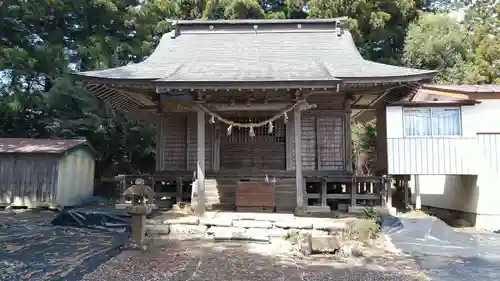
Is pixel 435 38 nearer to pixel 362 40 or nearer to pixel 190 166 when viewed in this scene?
pixel 362 40

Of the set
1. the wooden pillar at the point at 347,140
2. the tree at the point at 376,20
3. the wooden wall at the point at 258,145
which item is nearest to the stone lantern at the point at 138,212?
the wooden wall at the point at 258,145

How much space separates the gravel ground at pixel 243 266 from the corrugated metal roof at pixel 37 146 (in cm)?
805

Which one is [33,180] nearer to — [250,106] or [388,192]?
[250,106]

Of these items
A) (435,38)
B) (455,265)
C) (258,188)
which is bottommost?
(455,265)

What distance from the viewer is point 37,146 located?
13.6 m

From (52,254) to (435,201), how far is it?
12208 millimetres

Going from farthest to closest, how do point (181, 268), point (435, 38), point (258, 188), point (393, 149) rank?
point (435, 38) → point (393, 149) → point (258, 188) → point (181, 268)

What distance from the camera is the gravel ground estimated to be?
5.29 meters

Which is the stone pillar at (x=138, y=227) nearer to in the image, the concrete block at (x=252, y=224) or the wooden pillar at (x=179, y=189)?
the concrete block at (x=252, y=224)

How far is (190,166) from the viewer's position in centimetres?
1147

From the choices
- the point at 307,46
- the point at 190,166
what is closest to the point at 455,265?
the point at 190,166

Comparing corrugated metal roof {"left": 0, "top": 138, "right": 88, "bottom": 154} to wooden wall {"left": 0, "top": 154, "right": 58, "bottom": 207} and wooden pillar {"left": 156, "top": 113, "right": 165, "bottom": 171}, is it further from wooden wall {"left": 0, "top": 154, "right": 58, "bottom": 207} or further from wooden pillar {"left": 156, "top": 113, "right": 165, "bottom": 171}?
wooden pillar {"left": 156, "top": 113, "right": 165, "bottom": 171}

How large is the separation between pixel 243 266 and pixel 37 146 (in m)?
10.9

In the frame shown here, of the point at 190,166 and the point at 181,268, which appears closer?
the point at 181,268
